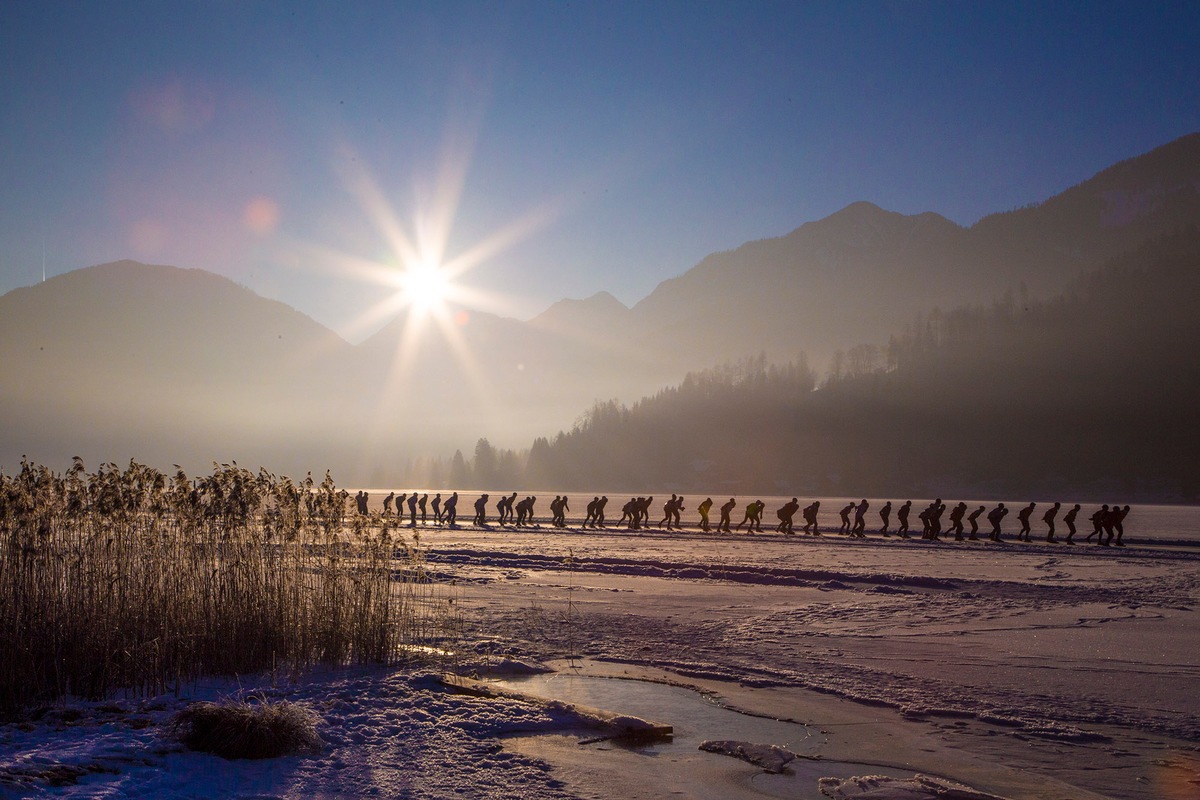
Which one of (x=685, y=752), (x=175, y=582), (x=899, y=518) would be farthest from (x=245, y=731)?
(x=899, y=518)

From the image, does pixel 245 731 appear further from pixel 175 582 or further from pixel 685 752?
pixel 685 752

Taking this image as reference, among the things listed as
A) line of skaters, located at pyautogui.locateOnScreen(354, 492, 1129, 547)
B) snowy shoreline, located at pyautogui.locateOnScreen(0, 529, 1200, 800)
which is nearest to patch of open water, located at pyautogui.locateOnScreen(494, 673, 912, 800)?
snowy shoreline, located at pyautogui.locateOnScreen(0, 529, 1200, 800)

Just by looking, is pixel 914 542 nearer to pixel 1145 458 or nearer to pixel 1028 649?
pixel 1028 649

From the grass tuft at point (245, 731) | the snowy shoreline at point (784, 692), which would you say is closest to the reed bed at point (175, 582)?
the snowy shoreline at point (784, 692)

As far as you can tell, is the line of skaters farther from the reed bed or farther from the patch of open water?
the patch of open water

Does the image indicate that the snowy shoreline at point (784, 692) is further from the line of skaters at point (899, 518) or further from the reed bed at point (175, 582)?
the line of skaters at point (899, 518)

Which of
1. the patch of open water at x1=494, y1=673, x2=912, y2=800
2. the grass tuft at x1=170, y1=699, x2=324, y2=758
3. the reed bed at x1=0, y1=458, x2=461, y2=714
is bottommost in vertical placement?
the patch of open water at x1=494, y1=673, x2=912, y2=800

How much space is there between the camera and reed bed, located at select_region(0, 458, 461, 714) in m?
8.91

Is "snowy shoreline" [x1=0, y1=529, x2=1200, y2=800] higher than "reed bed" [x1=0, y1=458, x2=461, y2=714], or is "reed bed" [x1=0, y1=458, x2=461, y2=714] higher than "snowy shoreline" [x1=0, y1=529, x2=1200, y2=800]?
"reed bed" [x1=0, y1=458, x2=461, y2=714]

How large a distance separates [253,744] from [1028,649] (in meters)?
10.3

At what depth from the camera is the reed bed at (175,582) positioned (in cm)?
891

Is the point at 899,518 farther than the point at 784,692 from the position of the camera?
Yes

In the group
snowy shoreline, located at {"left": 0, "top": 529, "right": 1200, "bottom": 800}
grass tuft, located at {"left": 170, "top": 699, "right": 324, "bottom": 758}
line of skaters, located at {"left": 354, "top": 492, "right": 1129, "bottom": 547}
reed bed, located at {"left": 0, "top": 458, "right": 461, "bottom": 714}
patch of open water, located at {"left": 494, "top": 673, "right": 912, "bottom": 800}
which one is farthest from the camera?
line of skaters, located at {"left": 354, "top": 492, "right": 1129, "bottom": 547}

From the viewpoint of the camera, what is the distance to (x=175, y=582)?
9.79 m
